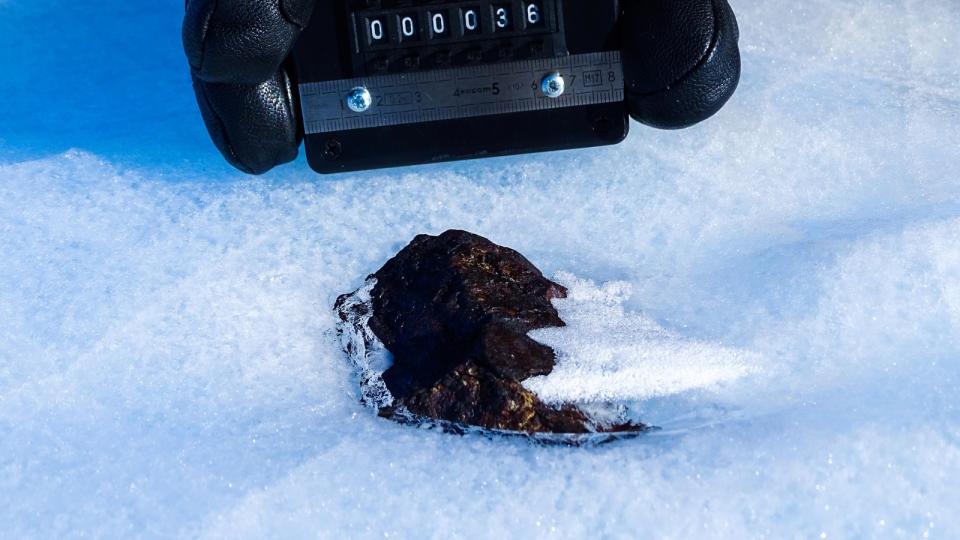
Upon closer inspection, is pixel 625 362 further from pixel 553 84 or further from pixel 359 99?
pixel 359 99

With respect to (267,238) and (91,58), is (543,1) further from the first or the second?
(91,58)

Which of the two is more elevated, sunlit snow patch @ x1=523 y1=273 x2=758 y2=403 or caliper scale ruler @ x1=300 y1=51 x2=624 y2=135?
caliper scale ruler @ x1=300 y1=51 x2=624 y2=135

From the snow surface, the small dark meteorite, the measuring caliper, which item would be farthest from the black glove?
the small dark meteorite

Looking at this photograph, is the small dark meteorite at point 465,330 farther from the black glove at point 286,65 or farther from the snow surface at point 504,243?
the black glove at point 286,65

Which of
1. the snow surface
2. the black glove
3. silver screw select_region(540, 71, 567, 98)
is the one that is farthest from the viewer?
silver screw select_region(540, 71, 567, 98)

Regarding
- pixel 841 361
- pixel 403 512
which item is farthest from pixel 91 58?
pixel 841 361

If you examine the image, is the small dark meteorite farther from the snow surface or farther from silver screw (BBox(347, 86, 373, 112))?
silver screw (BBox(347, 86, 373, 112))

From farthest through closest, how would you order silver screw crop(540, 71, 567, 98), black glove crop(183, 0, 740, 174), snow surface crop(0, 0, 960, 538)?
silver screw crop(540, 71, 567, 98) < black glove crop(183, 0, 740, 174) < snow surface crop(0, 0, 960, 538)
